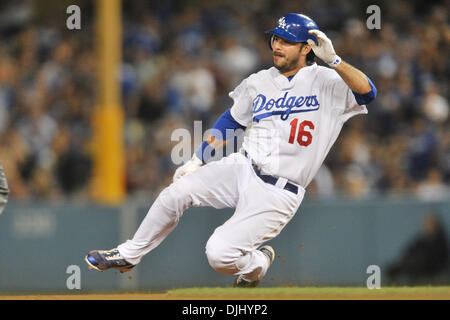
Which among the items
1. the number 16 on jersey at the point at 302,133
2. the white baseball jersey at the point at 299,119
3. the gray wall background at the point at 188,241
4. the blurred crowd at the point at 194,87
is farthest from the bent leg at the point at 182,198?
the blurred crowd at the point at 194,87

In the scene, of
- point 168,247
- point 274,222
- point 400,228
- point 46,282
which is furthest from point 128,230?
point 274,222

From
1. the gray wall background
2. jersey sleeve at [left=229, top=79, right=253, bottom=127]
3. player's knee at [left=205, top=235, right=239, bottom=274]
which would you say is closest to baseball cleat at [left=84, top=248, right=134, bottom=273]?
player's knee at [left=205, top=235, right=239, bottom=274]

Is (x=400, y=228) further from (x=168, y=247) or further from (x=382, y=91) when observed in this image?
(x=168, y=247)

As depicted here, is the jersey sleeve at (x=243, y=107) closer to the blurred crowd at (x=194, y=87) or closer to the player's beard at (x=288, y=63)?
the player's beard at (x=288, y=63)

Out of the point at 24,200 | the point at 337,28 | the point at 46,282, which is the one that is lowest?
the point at 46,282

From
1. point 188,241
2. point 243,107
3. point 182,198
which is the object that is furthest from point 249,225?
point 188,241

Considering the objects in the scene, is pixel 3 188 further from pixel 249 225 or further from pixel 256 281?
pixel 256 281

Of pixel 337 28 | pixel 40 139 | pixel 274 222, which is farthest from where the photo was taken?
pixel 40 139
